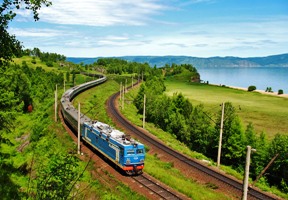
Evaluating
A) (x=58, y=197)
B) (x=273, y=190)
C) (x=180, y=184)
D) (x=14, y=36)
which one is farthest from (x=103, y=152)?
(x=58, y=197)

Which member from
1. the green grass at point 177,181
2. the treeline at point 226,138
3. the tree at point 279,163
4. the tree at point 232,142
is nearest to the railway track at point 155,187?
the green grass at point 177,181

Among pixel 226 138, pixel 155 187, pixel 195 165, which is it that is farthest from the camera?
pixel 226 138

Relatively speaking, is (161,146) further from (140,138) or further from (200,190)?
(200,190)

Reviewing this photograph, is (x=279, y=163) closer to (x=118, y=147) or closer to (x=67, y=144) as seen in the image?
(x=118, y=147)

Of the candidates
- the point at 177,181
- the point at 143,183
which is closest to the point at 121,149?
the point at 143,183

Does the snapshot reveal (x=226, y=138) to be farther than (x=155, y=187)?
Yes

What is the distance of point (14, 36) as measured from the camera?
12477mm

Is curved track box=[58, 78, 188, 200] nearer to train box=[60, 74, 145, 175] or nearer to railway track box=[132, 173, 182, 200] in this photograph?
railway track box=[132, 173, 182, 200]

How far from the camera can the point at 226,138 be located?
4484cm

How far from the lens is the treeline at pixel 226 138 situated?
37406mm

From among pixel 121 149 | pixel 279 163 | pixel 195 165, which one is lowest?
pixel 195 165

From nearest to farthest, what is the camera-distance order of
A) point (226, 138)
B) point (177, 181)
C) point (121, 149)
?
point (177, 181)
point (121, 149)
point (226, 138)

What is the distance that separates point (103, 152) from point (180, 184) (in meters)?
9.96

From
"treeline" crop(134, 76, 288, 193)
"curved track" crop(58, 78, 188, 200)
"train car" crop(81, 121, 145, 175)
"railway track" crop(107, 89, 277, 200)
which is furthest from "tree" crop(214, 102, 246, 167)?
"train car" crop(81, 121, 145, 175)
